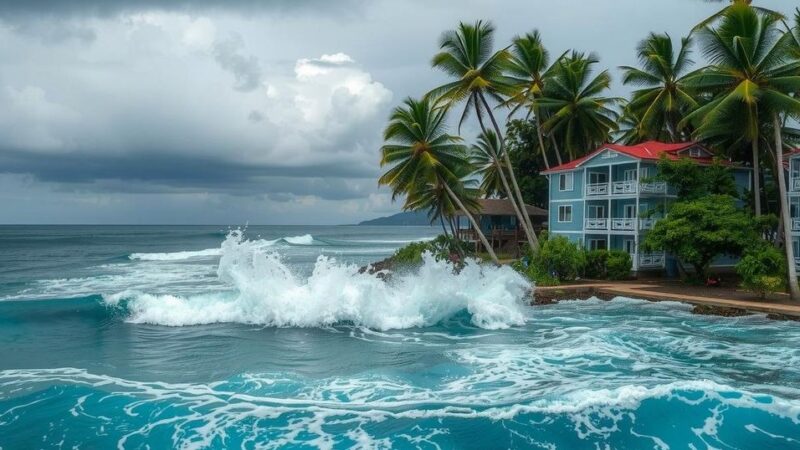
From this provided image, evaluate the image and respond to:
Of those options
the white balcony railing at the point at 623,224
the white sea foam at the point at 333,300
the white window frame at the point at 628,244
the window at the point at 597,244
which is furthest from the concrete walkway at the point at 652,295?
the window at the point at 597,244

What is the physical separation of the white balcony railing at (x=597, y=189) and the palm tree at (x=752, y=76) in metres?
7.48

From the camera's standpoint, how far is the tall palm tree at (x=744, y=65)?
2258 cm

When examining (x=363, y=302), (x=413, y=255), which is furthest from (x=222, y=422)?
(x=413, y=255)

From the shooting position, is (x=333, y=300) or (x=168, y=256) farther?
(x=168, y=256)

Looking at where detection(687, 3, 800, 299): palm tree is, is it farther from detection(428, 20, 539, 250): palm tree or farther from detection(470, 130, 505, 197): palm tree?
detection(470, 130, 505, 197): palm tree

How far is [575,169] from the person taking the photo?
33219 millimetres

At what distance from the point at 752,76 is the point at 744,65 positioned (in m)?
0.50

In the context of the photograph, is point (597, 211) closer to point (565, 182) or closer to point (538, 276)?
point (565, 182)

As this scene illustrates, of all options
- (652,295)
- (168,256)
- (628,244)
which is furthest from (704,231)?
(168,256)

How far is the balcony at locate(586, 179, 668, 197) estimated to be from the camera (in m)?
29.1

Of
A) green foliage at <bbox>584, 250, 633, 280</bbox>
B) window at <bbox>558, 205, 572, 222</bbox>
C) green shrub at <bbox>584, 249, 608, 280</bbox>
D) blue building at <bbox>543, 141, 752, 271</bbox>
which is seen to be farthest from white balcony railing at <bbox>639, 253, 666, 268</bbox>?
window at <bbox>558, 205, 572, 222</bbox>

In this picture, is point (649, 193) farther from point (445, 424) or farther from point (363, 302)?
point (445, 424)

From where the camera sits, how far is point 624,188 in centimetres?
3009

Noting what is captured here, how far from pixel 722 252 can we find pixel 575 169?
9.96 metres
